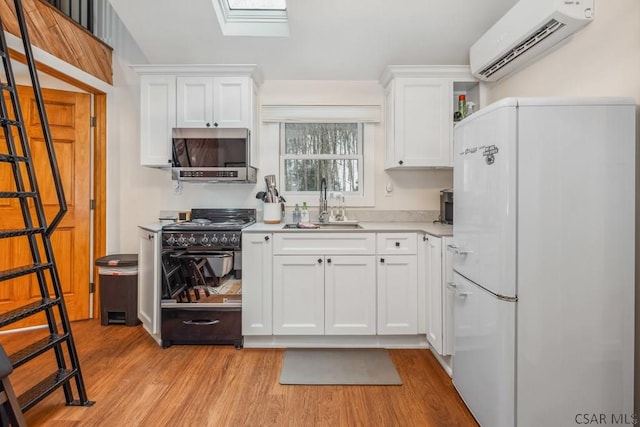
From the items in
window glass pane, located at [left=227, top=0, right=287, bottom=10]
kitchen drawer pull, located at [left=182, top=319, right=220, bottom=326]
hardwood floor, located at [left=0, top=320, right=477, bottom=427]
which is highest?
window glass pane, located at [left=227, top=0, right=287, bottom=10]

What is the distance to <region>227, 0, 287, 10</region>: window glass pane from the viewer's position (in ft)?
9.05

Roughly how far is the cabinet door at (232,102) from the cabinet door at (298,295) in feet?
4.00

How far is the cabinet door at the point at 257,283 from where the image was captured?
2.53m

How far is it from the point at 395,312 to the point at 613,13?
210 cm

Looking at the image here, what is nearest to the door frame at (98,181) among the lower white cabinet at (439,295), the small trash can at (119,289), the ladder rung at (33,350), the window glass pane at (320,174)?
the small trash can at (119,289)

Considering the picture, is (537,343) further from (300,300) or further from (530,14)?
(530,14)

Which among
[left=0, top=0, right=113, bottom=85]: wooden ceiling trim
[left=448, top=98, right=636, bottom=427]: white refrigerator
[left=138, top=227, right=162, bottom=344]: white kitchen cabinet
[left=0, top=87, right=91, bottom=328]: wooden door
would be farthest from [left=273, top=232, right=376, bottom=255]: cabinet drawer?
[left=0, top=0, right=113, bottom=85]: wooden ceiling trim

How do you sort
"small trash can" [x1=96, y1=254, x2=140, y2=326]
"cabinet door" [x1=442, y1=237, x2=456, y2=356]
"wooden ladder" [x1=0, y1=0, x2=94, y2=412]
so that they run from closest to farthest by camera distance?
"wooden ladder" [x1=0, y1=0, x2=94, y2=412], "cabinet door" [x1=442, y1=237, x2=456, y2=356], "small trash can" [x1=96, y1=254, x2=140, y2=326]

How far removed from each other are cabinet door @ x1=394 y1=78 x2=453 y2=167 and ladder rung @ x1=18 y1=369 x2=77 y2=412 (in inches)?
104

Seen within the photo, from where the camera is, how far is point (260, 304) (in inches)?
100

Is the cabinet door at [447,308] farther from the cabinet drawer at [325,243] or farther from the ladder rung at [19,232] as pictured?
the ladder rung at [19,232]

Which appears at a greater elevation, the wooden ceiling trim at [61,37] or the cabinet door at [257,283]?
the wooden ceiling trim at [61,37]

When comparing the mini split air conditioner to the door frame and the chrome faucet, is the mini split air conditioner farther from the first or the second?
the door frame

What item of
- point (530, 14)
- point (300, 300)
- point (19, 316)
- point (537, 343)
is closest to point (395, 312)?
point (300, 300)
